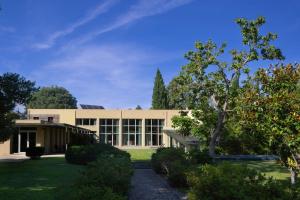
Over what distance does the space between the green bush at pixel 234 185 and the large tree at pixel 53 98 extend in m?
92.5

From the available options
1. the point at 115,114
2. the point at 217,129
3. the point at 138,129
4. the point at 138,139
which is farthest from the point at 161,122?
the point at 217,129

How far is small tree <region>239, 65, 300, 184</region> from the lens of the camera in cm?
1110

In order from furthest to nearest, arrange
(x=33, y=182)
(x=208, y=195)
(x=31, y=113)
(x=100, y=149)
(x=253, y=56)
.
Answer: (x=31, y=113) → (x=100, y=149) → (x=253, y=56) → (x=33, y=182) → (x=208, y=195)

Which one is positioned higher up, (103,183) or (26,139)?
(26,139)

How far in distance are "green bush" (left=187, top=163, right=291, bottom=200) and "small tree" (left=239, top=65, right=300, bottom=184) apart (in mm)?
1292

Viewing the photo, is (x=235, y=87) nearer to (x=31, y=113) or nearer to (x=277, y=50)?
(x=277, y=50)

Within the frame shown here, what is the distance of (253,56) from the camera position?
2606cm

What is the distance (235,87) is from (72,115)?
131ft

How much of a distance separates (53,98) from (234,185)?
95.7 meters

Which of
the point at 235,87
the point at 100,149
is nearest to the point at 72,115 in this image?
the point at 100,149

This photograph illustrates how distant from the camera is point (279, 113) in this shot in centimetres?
1151

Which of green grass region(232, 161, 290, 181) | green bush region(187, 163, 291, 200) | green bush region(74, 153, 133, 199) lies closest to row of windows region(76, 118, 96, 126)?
green grass region(232, 161, 290, 181)

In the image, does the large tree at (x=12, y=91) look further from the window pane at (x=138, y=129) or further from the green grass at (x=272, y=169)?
the window pane at (x=138, y=129)

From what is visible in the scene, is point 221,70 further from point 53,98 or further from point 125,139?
point 53,98
